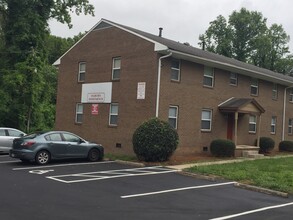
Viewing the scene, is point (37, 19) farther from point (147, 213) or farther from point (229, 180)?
point (147, 213)

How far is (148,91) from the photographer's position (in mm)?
21625

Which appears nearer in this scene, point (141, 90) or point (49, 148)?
point (49, 148)

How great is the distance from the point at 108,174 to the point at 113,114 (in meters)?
8.83

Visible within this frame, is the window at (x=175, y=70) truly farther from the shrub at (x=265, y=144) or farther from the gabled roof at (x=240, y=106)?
the shrub at (x=265, y=144)

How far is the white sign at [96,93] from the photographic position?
78.5ft

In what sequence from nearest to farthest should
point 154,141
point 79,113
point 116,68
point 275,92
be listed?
point 154,141 → point 116,68 → point 79,113 → point 275,92

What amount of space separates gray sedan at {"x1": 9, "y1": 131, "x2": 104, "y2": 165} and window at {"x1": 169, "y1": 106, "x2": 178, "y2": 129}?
4872 millimetres

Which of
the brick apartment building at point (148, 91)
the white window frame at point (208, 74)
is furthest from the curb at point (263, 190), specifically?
the white window frame at point (208, 74)

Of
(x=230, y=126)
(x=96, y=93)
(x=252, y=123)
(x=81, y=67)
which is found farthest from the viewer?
(x=252, y=123)

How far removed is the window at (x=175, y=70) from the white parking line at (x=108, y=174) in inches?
256

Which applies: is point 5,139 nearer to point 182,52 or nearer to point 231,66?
point 182,52

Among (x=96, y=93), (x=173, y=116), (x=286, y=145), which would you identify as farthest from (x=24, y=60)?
(x=286, y=145)

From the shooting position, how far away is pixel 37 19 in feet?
109

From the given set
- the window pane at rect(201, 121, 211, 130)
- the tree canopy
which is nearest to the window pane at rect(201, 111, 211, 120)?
the window pane at rect(201, 121, 211, 130)
